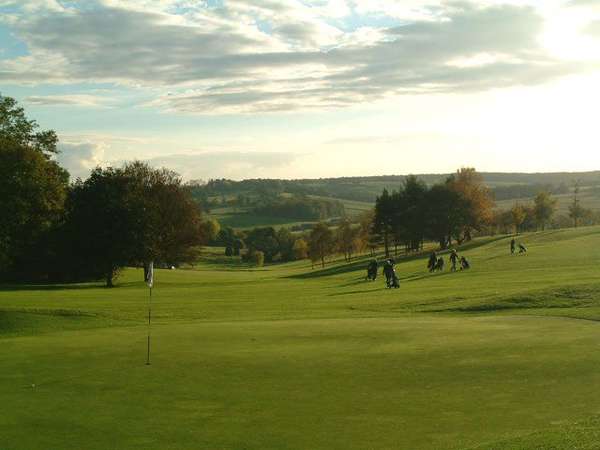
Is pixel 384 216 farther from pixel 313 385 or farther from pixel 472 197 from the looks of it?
pixel 313 385

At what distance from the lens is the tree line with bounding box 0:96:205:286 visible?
56719mm

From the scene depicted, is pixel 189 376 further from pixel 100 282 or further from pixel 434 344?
pixel 100 282

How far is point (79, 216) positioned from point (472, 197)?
59.0 metres

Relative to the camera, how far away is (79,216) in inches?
2699

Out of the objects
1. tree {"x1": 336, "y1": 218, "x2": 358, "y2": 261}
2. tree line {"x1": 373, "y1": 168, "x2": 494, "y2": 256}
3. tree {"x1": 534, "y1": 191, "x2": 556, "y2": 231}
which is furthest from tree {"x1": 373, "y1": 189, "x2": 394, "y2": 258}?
tree {"x1": 534, "y1": 191, "x2": 556, "y2": 231}

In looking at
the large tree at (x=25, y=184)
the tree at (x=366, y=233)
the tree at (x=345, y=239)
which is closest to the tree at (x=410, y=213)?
the tree at (x=366, y=233)

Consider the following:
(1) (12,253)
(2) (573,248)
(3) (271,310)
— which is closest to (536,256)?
(2) (573,248)

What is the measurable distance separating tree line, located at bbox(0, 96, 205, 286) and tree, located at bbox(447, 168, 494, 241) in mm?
42368

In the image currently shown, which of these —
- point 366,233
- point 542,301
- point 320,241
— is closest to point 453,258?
point 542,301

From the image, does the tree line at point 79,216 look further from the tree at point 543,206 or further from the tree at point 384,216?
the tree at point 543,206

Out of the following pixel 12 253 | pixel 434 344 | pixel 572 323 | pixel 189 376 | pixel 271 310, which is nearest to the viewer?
pixel 189 376

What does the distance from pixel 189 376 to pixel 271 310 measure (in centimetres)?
1976

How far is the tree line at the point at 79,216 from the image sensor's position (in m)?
56.7

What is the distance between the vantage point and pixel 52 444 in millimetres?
10898
